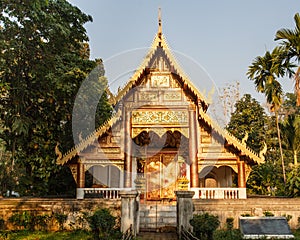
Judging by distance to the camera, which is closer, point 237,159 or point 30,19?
point 237,159

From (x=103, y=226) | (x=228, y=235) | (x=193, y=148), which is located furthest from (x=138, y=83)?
(x=228, y=235)

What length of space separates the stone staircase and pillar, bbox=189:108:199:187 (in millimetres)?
2319

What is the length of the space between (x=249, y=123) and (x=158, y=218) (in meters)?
17.6

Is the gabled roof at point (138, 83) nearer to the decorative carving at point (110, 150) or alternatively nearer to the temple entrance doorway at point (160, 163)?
the decorative carving at point (110, 150)

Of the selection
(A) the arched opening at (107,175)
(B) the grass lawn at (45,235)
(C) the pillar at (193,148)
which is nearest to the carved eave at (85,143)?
(A) the arched opening at (107,175)

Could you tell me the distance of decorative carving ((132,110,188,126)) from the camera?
16.1m

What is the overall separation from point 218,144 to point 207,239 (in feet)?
23.3

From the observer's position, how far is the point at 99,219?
9.98m

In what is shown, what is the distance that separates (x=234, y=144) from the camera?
50.1ft

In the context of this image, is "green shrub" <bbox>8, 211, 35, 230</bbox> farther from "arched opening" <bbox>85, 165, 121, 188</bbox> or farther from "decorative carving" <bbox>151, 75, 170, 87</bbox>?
"decorative carving" <bbox>151, 75, 170, 87</bbox>

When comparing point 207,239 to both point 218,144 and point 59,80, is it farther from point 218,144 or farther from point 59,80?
point 59,80

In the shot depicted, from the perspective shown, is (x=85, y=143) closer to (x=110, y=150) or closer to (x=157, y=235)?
(x=110, y=150)

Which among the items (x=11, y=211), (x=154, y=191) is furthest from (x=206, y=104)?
(x=11, y=211)

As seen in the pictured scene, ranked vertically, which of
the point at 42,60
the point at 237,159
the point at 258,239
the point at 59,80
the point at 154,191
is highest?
the point at 42,60
